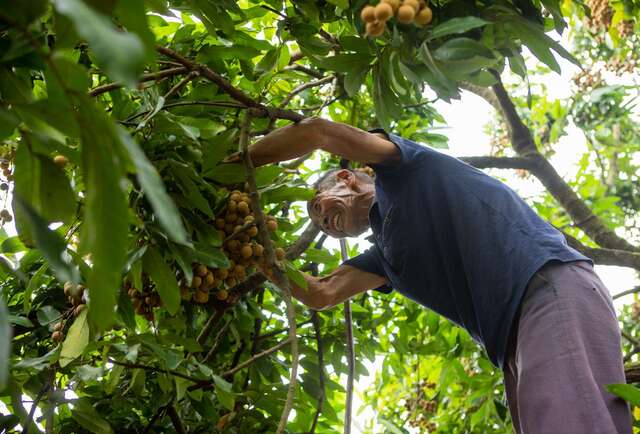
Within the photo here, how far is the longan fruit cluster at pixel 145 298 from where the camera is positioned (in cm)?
191

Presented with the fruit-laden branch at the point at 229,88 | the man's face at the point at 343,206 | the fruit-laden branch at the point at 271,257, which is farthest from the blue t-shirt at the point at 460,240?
the fruit-laden branch at the point at 271,257

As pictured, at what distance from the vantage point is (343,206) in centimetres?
233

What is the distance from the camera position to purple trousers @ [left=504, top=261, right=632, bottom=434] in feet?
5.19

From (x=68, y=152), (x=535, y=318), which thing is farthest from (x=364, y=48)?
(x=68, y=152)

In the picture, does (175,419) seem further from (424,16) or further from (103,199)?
(103,199)

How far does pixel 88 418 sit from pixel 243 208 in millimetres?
625

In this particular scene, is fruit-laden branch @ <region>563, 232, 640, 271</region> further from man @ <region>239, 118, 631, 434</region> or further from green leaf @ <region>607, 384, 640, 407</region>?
green leaf @ <region>607, 384, 640, 407</region>

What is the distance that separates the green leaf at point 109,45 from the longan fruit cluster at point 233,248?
1158 mm

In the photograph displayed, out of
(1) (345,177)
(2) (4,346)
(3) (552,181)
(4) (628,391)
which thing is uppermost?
(3) (552,181)

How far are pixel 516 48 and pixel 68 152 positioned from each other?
38.8 inches

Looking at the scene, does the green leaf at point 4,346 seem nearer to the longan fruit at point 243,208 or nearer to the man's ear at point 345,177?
the longan fruit at point 243,208

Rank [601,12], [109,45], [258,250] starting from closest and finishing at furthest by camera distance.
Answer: [109,45] → [258,250] → [601,12]

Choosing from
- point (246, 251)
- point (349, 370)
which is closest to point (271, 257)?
point (246, 251)

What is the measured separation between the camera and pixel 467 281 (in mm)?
1973
